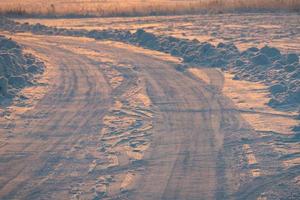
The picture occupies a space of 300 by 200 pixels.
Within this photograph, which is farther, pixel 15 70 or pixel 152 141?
pixel 15 70

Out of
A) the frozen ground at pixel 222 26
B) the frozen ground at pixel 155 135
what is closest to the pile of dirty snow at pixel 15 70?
the frozen ground at pixel 155 135

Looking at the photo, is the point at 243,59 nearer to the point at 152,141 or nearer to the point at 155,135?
the point at 155,135

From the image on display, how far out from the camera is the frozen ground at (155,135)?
11.6 meters

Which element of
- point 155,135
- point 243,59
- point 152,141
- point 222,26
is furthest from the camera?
point 222,26

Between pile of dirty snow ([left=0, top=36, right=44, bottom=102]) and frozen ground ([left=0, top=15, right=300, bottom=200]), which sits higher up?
pile of dirty snow ([left=0, top=36, right=44, bottom=102])

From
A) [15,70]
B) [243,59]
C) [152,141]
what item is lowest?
[152,141]

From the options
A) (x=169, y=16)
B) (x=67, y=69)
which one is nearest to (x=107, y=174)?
(x=67, y=69)

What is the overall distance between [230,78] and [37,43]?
44.9 feet

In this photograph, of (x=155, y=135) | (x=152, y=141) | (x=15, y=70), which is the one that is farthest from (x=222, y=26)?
(x=152, y=141)

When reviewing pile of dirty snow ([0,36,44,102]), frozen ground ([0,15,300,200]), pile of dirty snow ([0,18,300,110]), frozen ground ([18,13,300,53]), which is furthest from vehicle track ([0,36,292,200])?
frozen ground ([18,13,300,53])

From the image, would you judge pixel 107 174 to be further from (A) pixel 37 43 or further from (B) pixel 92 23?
(B) pixel 92 23

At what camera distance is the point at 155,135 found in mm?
14781

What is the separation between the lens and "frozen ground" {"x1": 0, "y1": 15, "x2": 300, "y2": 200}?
38.0 feet

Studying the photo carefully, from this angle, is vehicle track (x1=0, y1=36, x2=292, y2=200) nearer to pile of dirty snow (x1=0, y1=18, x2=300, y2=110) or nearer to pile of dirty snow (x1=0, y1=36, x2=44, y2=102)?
pile of dirty snow (x1=0, y1=36, x2=44, y2=102)
